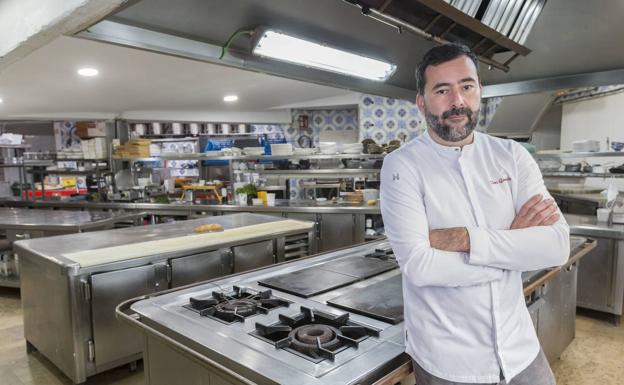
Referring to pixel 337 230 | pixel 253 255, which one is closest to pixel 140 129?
pixel 337 230

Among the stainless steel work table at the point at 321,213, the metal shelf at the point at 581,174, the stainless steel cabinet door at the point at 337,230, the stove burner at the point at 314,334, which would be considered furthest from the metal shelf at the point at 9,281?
the metal shelf at the point at 581,174

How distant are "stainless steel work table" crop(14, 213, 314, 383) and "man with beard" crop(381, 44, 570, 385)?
81.8 inches

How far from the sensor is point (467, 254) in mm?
1191

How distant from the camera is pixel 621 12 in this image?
8.80 ft

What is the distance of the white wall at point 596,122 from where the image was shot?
550 cm

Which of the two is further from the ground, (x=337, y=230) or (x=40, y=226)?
(x=40, y=226)

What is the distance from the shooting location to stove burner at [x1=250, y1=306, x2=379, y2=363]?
4.29 feet

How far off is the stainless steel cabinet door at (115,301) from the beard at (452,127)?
224 cm

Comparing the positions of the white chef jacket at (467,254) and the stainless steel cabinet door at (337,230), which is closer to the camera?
the white chef jacket at (467,254)

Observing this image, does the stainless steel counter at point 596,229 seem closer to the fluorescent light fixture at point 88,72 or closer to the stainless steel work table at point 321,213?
the stainless steel work table at point 321,213

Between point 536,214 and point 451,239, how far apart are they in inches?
11.6

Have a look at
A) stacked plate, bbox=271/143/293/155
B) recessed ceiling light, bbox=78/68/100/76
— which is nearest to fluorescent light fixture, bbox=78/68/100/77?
recessed ceiling light, bbox=78/68/100/76

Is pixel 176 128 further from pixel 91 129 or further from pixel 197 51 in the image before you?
pixel 197 51

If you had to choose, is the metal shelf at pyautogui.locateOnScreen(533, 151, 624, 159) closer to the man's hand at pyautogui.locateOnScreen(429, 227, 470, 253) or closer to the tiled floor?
the tiled floor
